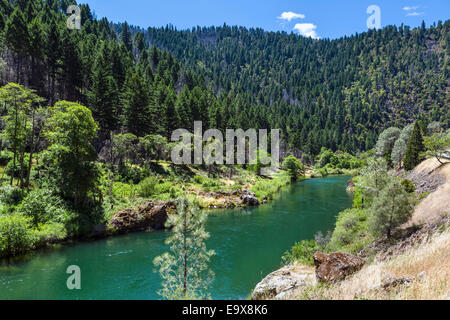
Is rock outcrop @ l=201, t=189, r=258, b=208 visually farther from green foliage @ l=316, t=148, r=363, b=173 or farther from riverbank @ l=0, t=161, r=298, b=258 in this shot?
green foliage @ l=316, t=148, r=363, b=173

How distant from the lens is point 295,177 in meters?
92.0

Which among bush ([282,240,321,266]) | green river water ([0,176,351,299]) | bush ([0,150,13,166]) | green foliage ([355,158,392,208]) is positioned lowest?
green river water ([0,176,351,299])

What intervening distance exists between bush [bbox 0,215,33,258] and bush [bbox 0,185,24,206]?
4472mm

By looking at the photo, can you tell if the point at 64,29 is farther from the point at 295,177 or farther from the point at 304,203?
the point at 295,177

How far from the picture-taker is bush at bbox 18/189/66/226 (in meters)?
28.5

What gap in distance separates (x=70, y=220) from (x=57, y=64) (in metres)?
52.6

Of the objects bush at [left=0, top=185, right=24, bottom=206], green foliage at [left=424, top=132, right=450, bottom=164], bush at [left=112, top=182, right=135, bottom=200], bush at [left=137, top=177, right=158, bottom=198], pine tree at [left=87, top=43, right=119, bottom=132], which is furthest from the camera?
pine tree at [left=87, top=43, right=119, bottom=132]

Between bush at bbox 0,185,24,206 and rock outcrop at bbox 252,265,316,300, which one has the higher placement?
bush at bbox 0,185,24,206

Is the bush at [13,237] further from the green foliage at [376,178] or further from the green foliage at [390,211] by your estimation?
the green foliage at [376,178]

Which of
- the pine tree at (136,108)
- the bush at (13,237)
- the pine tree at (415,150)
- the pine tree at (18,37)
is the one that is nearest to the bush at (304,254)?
the bush at (13,237)

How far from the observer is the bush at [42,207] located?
28547 millimetres

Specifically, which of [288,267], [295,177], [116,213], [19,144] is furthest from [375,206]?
[295,177]

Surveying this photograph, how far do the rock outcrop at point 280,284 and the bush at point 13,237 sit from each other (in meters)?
23.2

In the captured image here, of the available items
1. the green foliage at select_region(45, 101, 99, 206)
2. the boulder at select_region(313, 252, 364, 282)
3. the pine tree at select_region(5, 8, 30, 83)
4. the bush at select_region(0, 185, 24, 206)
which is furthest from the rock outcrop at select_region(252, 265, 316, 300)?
the pine tree at select_region(5, 8, 30, 83)
